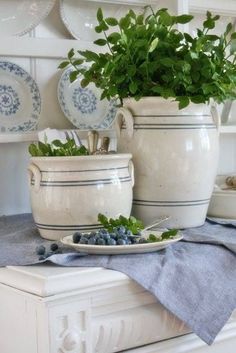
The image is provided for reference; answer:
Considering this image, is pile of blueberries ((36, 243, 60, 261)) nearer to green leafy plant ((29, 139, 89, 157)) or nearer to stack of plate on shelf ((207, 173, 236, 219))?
green leafy plant ((29, 139, 89, 157))

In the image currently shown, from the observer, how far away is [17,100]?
1273 mm

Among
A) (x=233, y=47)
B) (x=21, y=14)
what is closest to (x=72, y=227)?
(x=233, y=47)

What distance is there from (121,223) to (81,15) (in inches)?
22.9

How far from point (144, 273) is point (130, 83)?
369 mm

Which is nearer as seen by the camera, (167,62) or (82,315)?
(82,315)

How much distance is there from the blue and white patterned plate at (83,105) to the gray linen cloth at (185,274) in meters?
0.46

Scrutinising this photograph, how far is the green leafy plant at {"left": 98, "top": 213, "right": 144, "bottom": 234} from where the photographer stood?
930 mm

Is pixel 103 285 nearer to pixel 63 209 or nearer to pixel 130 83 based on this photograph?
pixel 63 209

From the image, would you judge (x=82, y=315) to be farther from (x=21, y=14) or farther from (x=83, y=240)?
(x=21, y=14)

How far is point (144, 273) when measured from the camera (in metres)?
0.82

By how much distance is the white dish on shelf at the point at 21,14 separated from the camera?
1.27 metres

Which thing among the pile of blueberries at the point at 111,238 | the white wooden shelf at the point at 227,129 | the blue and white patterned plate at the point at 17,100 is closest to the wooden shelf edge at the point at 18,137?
the blue and white patterned plate at the point at 17,100

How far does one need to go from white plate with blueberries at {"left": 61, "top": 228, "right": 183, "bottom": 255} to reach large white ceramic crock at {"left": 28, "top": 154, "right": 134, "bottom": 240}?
3.2 inches

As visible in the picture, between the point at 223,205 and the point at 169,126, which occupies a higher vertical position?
the point at 169,126
